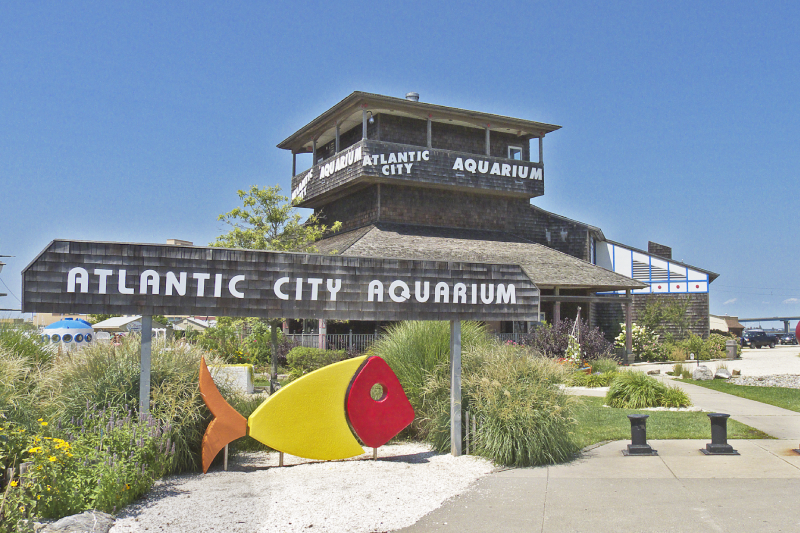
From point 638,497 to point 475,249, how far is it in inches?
732

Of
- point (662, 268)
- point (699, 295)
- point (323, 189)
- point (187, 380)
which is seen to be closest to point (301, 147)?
point (323, 189)

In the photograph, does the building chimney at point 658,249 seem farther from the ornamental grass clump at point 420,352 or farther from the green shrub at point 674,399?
the ornamental grass clump at point 420,352

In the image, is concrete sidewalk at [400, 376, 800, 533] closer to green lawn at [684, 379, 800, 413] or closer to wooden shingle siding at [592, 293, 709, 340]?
green lawn at [684, 379, 800, 413]

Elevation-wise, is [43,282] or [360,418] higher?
[43,282]

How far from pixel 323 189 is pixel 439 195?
16.7ft

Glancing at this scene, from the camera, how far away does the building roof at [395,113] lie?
2534 cm

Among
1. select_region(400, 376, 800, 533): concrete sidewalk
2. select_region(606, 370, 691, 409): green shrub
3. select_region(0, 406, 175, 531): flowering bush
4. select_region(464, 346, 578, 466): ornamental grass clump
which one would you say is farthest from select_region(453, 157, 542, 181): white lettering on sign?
select_region(0, 406, 175, 531): flowering bush

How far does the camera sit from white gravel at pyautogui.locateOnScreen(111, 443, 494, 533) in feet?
19.4

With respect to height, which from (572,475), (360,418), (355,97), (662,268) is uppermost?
(355,97)

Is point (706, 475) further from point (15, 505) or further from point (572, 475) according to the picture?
point (15, 505)

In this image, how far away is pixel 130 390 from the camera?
7.91m

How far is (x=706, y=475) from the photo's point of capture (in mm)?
7438

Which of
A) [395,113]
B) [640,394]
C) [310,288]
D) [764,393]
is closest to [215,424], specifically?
[310,288]

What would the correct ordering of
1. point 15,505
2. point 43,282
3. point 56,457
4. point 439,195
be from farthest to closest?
point 439,195 → point 43,282 → point 56,457 → point 15,505
